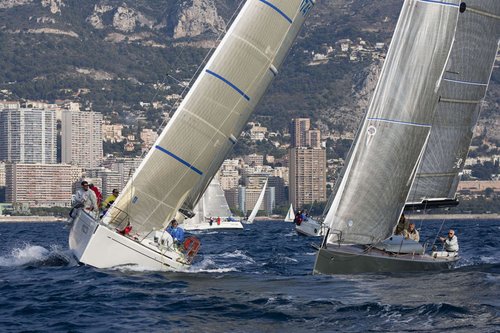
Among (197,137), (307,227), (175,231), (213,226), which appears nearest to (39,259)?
(175,231)

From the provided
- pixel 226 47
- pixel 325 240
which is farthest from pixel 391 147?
pixel 226 47

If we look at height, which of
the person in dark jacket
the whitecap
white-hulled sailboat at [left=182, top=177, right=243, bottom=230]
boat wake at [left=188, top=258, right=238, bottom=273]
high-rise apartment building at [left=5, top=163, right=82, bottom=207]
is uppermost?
the person in dark jacket

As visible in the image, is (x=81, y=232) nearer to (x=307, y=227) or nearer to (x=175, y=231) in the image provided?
(x=175, y=231)

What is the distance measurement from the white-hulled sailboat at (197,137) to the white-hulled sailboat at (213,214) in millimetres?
47709

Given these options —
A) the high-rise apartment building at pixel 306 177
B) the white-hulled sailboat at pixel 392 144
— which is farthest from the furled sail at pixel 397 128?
the high-rise apartment building at pixel 306 177

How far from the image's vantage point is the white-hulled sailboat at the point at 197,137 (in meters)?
23.5

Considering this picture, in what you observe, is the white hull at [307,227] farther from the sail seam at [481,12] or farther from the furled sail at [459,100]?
the sail seam at [481,12]

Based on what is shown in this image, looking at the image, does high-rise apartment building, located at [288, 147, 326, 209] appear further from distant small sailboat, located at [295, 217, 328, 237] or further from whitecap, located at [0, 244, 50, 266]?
whitecap, located at [0, 244, 50, 266]

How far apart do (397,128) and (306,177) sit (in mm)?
157284

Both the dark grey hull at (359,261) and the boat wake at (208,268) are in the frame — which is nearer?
the dark grey hull at (359,261)

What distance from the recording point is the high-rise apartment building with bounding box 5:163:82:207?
17062 centimetres

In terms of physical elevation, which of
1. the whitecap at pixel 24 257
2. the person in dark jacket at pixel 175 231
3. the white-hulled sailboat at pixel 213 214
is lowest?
the white-hulled sailboat at pixel 213 214

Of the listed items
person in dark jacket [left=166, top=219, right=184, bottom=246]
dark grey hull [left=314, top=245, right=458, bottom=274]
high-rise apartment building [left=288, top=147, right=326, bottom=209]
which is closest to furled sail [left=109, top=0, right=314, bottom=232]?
person in dark jacket [left=166, top=219, right=184, bottom=246]

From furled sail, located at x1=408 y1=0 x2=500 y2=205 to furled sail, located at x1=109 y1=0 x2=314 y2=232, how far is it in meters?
3.68
